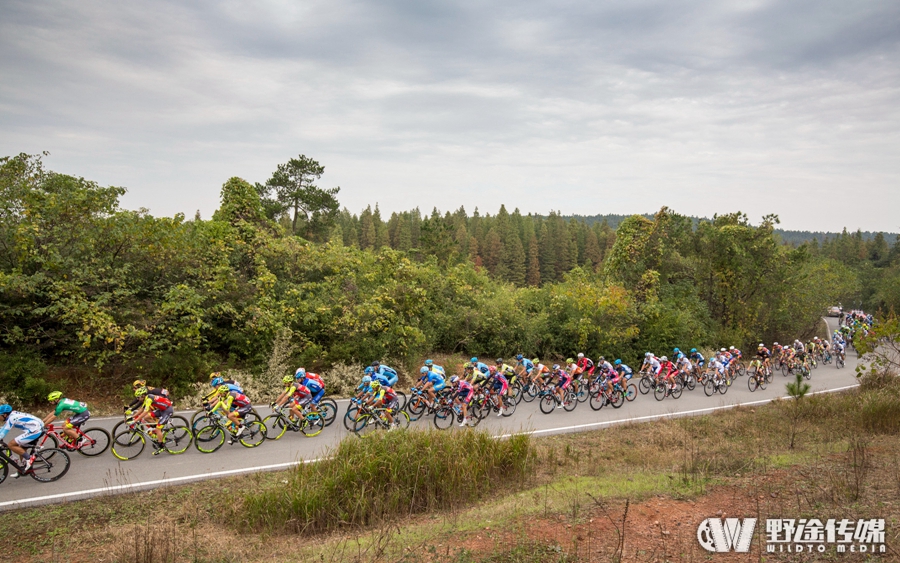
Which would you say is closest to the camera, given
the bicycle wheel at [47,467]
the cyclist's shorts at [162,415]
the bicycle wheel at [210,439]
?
the bicycle wheel at [47,467]

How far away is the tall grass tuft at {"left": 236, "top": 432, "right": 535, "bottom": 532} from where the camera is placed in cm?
834

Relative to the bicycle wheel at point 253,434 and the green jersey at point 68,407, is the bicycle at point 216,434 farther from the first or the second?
the green jersey at point 68,407

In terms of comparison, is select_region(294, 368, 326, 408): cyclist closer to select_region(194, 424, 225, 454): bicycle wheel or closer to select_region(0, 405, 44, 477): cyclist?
select_region(194, 424, 225, 454): bicycle wheel

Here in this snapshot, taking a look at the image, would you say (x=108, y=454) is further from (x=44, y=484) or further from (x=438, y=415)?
(x=438, y=415)

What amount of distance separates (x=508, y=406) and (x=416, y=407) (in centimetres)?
345

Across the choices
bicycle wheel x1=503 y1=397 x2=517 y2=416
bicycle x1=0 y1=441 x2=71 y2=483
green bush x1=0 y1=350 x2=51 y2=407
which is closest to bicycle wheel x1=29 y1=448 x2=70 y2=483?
bicycle x1=0 y1=441 x2=71 y2=483

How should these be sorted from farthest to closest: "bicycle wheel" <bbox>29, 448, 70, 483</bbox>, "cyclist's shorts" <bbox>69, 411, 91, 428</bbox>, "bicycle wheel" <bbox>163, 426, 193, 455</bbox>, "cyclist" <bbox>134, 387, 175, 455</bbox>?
Answer: "bicycle wheel" <bbox>163, 426, 193, 455</bbox> < "cyclist" <bbox>134, 387, 175, 455</bbox> < "cyclist's shorts" <bbox>69, 411, 91, 428</bbox> < "bicycle wheel" <bbox>29, 448, 70, 483</bbox>

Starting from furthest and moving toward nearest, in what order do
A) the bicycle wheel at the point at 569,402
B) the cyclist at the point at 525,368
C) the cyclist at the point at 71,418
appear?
the cyclist at the point at 525,368 < the bicycle wheel at the point at 569,402 < the cyclist at the point at 71,418

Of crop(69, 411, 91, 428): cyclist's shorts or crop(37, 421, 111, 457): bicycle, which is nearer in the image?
crop(37, 421, 111, 457): bicycle

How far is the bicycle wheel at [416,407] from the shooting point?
46.9 ft

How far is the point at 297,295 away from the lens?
20.5 meters

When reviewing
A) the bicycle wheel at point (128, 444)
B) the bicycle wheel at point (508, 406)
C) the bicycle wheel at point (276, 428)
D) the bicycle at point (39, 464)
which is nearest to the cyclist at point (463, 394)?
the bicycle wheel at point (508, 406)

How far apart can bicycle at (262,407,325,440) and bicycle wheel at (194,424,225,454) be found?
1.05 m

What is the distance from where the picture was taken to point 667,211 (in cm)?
3575
